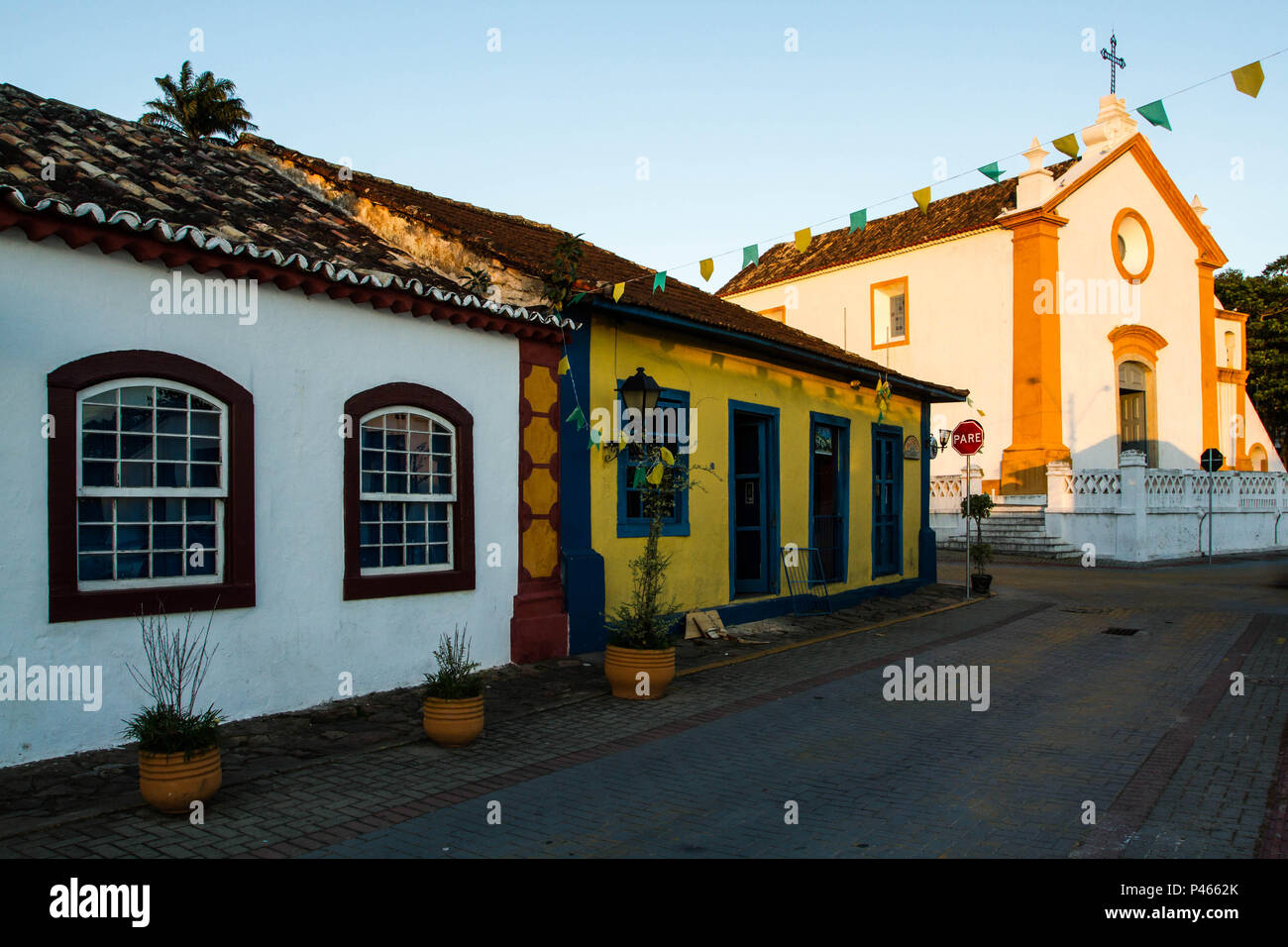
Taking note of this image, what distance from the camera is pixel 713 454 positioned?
471 inches

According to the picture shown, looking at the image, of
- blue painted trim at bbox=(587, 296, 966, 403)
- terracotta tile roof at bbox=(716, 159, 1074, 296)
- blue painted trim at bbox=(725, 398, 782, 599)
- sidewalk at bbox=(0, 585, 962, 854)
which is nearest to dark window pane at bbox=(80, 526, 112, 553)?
sidewalk at bbox=(0, 585, 962, 854)

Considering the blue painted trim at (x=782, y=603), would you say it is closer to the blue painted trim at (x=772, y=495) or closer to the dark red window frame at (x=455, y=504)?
the blue painted trim at (x=772, y=495)

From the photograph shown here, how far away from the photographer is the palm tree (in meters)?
28.5

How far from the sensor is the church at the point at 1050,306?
2617cm

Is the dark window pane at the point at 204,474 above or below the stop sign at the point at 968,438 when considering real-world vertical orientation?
below

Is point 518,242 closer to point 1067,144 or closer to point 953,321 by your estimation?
point 1067,144

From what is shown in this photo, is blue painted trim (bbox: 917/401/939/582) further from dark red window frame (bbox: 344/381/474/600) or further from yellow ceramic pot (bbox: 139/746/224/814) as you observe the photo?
yellow ceramic pot (bbox: 139/746/224/814)

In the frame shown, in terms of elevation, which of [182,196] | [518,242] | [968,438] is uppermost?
[518,242]

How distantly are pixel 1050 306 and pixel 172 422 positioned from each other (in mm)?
24717

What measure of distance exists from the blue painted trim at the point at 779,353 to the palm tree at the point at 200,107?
889 inches

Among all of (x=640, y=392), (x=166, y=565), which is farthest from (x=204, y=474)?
(x=640, y=392)

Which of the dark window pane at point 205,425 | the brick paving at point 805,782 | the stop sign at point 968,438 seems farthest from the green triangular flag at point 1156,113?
the stop sign at point 968,438

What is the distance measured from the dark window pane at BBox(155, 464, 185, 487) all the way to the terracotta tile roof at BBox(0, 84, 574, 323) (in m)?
1.60
